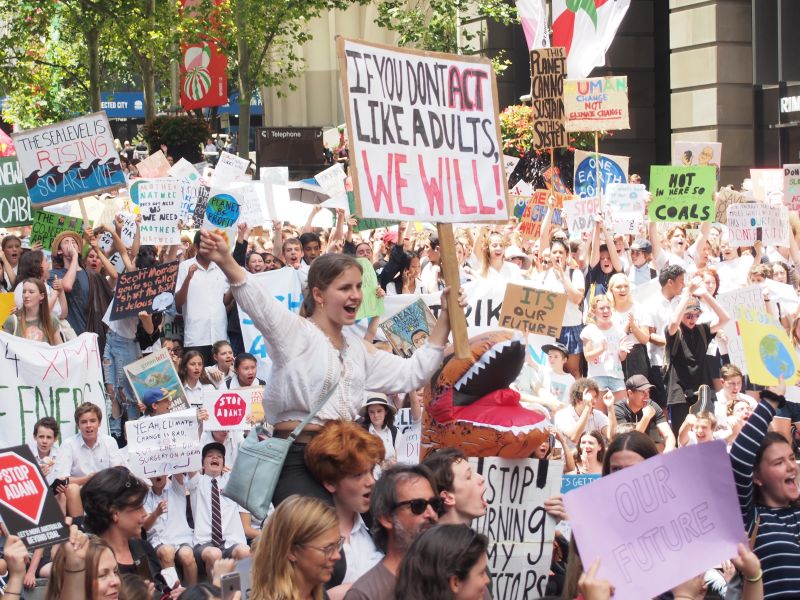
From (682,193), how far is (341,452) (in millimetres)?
10439

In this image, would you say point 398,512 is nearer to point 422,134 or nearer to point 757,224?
point 422,134

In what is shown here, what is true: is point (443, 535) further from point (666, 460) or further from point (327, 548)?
point (666, 460)

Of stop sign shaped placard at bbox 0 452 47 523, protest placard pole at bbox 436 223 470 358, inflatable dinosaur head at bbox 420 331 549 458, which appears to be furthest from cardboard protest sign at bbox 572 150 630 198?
stop sign shaped placard at bbox 0 452 47 523

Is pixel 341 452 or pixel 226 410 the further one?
pixel 226 410

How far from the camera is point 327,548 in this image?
14.8ft

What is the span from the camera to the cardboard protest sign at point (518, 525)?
19.0 ft

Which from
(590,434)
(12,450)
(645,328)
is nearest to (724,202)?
(645,328)

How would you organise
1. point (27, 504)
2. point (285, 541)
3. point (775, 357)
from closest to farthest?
point (285, 541) → point (27, 504) → point (775, 357)

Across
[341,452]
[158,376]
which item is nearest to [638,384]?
[158,376]

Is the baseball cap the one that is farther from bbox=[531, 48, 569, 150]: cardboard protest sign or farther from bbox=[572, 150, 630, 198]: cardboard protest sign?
bbox=[531, 48, 569, 150]: cardboard protest sign

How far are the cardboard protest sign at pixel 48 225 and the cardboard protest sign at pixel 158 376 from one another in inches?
124

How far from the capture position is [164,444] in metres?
9.05

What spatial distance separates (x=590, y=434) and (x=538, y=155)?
14.7 metres

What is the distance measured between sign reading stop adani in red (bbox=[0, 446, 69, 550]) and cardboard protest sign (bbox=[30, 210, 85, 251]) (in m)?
7.47
